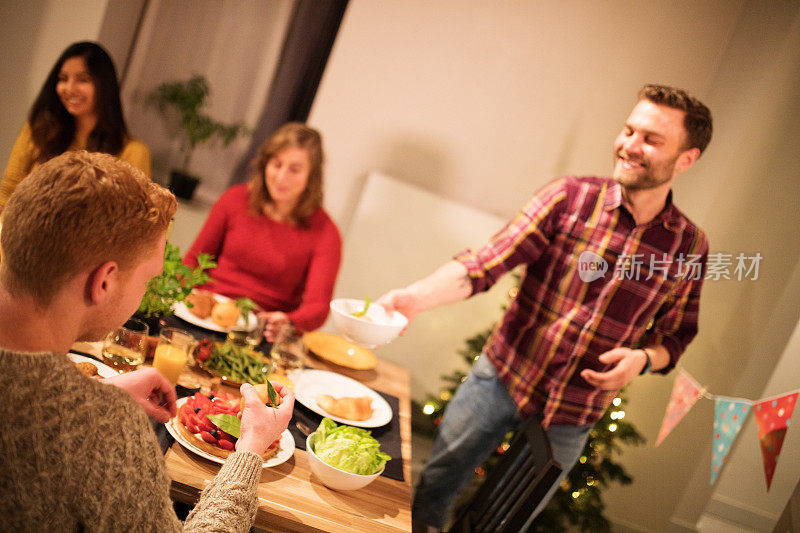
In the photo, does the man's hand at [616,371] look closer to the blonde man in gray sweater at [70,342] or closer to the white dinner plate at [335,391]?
the white dinner plate at [335,391]

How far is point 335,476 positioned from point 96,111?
234 centimetres

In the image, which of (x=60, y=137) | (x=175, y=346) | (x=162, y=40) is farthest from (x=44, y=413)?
(x=162, y=40)

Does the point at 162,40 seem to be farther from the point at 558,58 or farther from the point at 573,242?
the point at 573,242

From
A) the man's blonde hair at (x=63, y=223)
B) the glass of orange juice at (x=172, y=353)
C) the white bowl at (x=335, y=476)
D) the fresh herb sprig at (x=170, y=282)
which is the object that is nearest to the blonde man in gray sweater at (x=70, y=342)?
the man's blonde hair at (x=63, y=223)

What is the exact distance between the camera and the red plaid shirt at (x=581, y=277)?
79.5 inches

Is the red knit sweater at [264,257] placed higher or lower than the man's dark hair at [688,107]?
lower

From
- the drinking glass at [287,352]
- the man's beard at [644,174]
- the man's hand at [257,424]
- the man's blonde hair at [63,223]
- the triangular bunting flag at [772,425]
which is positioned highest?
the man's beard at [644,174]

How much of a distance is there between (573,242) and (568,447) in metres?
0.73

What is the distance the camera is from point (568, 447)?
2.13m

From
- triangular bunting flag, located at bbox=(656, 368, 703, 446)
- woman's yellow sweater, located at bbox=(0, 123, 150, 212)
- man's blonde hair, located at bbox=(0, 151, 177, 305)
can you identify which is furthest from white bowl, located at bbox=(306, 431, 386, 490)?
woman's yellow sweater, located at bbox=(0, 123, 150, 212)

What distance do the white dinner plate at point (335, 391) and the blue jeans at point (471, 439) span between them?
47 centimetres

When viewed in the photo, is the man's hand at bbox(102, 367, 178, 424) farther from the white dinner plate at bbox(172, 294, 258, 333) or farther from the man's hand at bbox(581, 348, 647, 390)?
the man's hand at bbox(581, 348, 647, 390)

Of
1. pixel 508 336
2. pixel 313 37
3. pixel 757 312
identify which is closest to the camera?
pixel 508 336

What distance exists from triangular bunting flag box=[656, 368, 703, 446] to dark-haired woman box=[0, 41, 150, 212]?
2.68 m
